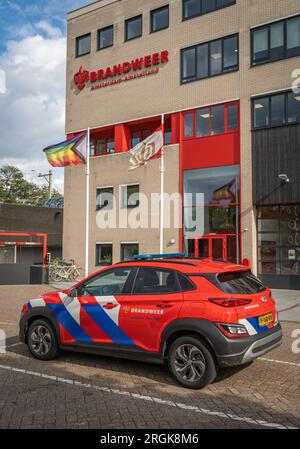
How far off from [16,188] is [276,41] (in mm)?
44755

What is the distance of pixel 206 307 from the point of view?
536 centimetres

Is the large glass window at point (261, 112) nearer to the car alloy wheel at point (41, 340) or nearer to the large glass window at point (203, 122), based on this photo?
the large glass window at point (203, 122)

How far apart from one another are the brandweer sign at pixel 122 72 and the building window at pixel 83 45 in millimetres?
1095

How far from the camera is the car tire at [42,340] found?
21.8 ft

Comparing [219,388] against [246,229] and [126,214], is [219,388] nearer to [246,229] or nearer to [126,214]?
[246,229]

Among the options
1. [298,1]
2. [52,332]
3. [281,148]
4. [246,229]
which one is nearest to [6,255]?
[246,229]

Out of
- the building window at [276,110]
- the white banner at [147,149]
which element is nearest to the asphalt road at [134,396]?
the white banner at [147,149]

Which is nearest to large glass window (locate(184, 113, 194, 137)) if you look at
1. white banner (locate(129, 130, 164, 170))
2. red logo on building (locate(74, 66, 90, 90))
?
white banner (locate(129, 130, 164, 170))

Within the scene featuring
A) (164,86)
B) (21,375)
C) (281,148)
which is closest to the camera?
(21,375)

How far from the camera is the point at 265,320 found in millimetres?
5699

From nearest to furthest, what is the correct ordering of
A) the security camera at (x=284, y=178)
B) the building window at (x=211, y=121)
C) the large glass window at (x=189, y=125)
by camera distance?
1. the security camera at (x=284, y=178)
2. the building window at (x=211, y=121)
3. the large glass window at (x=189, y=125)

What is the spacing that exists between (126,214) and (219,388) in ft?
59.6

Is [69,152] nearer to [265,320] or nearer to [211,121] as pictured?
[211,121]

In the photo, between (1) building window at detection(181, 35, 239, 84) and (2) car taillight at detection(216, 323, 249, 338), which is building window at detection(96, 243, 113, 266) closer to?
(1) building window at detection(181, 35, 239, 84)
